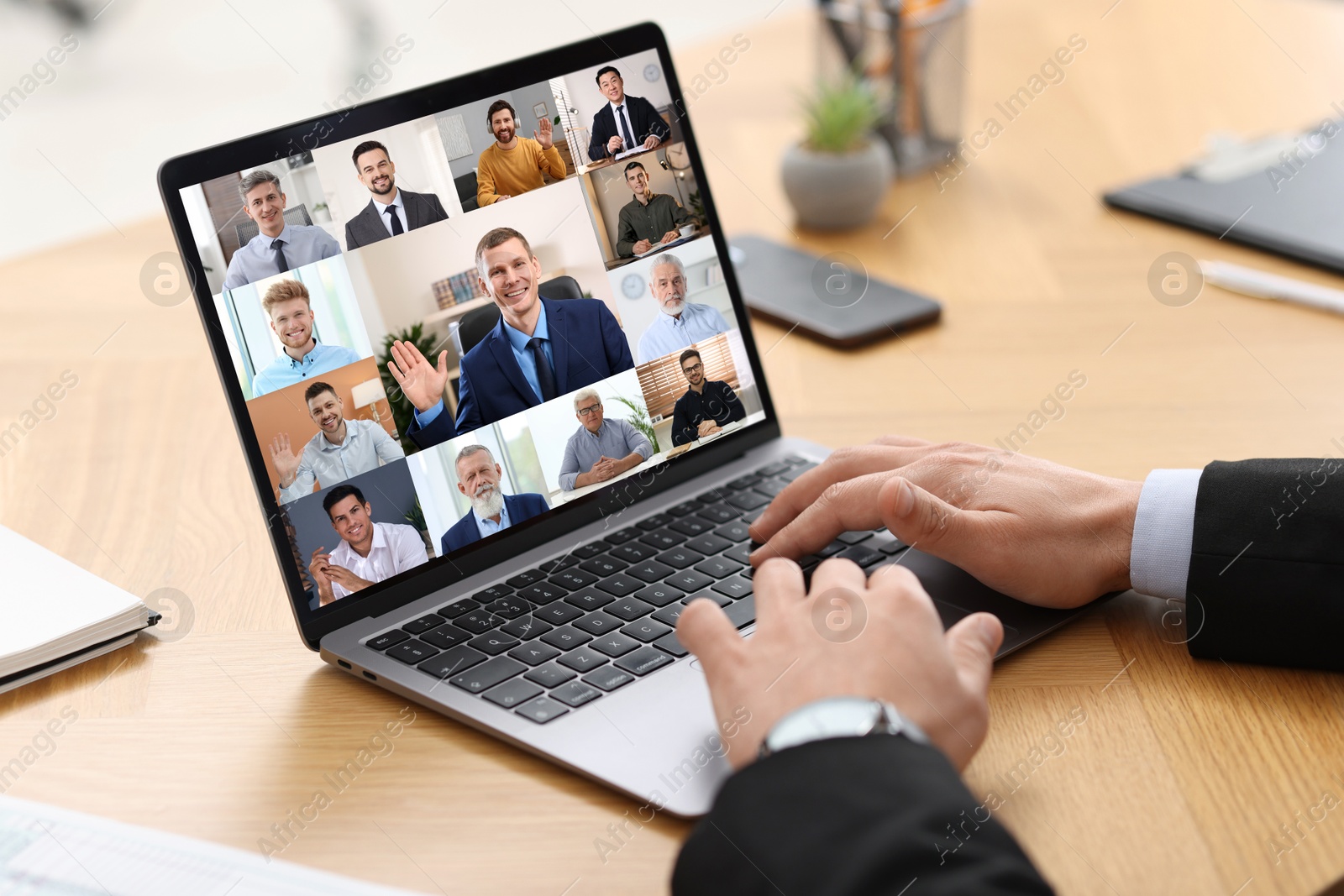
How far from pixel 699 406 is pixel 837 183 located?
0.66 meters

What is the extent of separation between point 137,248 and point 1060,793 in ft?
4.56

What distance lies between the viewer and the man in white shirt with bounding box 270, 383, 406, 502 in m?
0.76

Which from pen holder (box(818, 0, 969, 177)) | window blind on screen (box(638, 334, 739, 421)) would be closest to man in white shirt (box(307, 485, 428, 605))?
window blind on screen (box(638, 334, 739, 421))

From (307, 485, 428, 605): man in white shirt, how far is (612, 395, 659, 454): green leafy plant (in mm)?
195

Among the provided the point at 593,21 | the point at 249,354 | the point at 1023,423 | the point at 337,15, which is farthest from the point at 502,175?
the point at 593,21

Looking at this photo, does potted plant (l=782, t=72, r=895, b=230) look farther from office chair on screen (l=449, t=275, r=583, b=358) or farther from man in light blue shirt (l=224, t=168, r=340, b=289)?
man in light blue shirt (l=224, t=168, r=340, b=289)

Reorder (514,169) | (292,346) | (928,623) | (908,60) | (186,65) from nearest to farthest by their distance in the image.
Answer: (928,623) < (292,346) < (514,169) < (908,60) < (186,65)

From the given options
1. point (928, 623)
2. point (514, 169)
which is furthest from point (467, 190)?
point (928, 623)

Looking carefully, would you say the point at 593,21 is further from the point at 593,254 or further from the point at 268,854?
the point at 268,854

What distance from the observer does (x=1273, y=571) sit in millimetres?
737

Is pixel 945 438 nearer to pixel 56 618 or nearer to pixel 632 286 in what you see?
pixel 632 286

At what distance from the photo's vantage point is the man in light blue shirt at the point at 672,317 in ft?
2.98

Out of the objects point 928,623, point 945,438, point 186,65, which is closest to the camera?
point 928,623

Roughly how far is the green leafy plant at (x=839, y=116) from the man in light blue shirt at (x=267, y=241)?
34.1 inches
